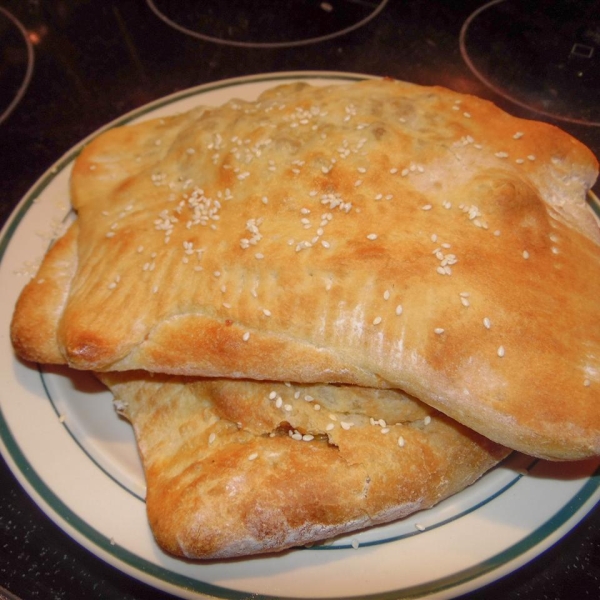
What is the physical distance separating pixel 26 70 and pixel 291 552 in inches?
111

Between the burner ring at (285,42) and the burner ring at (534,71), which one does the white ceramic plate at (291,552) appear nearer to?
the burner ring at (534,71)

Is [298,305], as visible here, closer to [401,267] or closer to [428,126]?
[401,267]

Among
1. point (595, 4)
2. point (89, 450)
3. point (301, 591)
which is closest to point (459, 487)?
point (301, 591)

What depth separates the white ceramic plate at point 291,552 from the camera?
144 centimetres

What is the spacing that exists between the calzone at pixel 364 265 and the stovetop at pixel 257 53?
3.24 ft

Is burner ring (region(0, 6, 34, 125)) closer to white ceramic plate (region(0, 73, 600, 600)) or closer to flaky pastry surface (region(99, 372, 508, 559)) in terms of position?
white ceramic plate (region(0, 73, 600, 600))

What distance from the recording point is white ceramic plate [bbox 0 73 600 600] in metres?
1.44

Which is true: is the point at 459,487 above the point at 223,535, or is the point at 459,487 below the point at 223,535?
below

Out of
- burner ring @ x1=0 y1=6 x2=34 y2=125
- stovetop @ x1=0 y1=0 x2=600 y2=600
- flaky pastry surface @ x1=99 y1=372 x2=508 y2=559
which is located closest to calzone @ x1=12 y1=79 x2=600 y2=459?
flaky pastry surface @ x1=99 y1=372 x2=508 y2=559

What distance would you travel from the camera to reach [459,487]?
1545 mm

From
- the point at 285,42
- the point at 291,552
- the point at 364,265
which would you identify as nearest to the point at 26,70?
the point at 285,42

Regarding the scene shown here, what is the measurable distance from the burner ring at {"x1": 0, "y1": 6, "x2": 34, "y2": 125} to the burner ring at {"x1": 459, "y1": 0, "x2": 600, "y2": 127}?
2.21m

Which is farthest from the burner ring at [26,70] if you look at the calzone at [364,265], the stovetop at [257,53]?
the calzone at [364,265]

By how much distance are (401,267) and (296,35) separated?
228 centimetres
